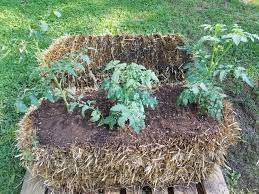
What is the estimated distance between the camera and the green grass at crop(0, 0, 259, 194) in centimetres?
349

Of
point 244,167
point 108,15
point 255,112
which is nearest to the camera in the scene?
point 244,167

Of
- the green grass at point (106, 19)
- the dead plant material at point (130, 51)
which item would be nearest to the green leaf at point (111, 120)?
the dead plant material at point (130, 51)

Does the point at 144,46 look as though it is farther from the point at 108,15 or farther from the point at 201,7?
the point at 201,7

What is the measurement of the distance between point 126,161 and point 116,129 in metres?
0.20

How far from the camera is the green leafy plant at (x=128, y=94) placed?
221 centimetres

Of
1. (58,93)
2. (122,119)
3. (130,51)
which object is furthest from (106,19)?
(122,119)

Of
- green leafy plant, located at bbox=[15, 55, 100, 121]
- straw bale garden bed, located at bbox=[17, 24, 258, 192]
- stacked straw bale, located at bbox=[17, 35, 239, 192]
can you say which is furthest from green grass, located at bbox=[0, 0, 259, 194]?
stacked straw bale, located at bbox=[17, 35, 239, 192]

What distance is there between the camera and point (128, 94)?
2.28 metres

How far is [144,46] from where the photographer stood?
3287mm

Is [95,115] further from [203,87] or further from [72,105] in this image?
[203,87]

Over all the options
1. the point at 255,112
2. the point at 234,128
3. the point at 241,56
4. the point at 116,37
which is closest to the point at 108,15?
the point at 116,37

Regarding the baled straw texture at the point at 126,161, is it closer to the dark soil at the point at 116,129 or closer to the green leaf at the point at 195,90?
the dark soil at the point at 116,129

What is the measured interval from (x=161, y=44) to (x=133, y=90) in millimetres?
1081

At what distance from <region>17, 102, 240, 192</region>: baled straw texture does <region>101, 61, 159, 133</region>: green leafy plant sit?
5.9 inches
